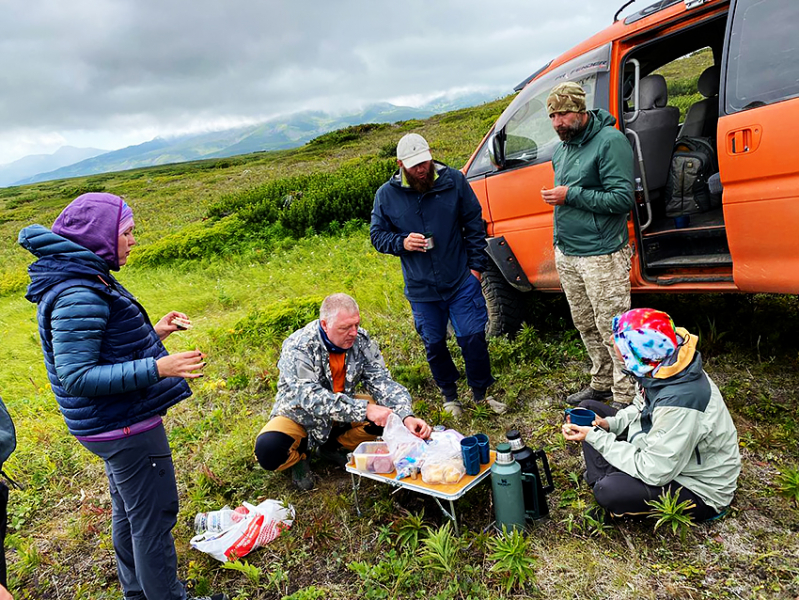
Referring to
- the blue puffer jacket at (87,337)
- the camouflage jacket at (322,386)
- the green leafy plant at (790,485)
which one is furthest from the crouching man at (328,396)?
the green leafy plant at (790,485)

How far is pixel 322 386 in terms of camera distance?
3467mm

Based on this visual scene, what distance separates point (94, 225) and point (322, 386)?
1632 millimetres

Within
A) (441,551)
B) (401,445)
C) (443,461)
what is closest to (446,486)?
(443,461)

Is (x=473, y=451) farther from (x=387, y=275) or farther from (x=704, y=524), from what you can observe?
(x=387, y=275)

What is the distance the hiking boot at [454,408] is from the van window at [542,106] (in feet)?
6.20

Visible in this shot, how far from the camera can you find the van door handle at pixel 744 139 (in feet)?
9.61

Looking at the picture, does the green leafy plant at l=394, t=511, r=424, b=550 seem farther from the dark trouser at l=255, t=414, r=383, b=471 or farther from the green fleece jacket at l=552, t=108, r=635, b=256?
the green fleece jacket at l=552, t=108, r=635, b=256

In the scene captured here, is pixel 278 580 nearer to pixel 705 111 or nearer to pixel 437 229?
pixel 437 229

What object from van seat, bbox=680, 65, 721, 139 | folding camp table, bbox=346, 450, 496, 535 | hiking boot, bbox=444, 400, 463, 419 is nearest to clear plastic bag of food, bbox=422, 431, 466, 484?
folding camp table, bbox=346, 450, 496, 535

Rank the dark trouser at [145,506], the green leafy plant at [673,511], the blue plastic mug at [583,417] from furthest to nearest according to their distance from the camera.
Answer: the blue plastic mug at [583,417] → the green leafy plant at [673,511] → the dark trouser at [145,506]

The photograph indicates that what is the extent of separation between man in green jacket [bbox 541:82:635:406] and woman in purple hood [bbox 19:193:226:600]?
2.38 meters

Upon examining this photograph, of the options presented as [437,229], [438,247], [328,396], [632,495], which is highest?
[437,229]

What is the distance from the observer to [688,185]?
164 inches

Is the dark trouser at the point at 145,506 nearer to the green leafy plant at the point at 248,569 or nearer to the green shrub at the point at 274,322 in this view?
the green leafy plant at the point at 248,569
